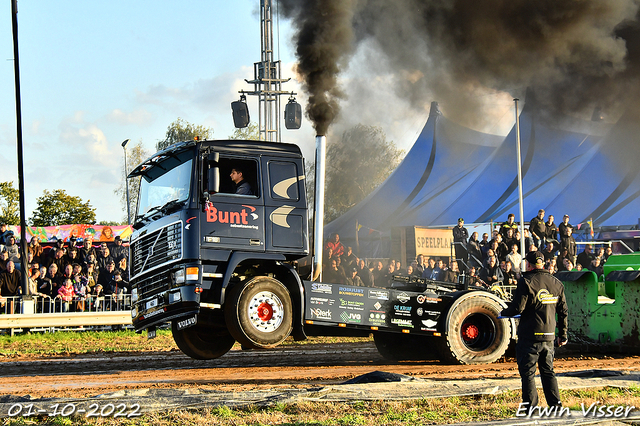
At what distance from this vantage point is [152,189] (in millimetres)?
9414

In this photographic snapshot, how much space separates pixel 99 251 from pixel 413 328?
34.1 ft

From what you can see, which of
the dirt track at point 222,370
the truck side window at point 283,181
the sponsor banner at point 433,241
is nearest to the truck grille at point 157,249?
the truck side window at point 283,181

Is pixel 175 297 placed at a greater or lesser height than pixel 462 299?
greater

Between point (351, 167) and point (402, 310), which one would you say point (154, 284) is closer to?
point (402, 310)

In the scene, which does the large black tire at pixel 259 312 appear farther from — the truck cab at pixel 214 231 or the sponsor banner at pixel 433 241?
the sponsor banner at pixel 433 241

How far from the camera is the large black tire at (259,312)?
332 inches

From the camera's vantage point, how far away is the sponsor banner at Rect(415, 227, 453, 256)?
62.8 ft

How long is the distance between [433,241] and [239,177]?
11475mm

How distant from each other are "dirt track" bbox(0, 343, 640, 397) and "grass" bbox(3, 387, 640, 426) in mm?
1359

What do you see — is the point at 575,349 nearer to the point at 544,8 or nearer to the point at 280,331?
the point at 280,331

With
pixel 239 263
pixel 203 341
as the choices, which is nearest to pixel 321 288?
pixel 239 263

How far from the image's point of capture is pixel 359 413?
6.05 metres

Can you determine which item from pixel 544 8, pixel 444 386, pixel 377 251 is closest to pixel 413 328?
pixel 444 386

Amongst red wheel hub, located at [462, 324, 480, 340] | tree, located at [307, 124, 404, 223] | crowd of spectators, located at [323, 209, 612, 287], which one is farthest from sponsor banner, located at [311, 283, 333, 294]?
tree, located at [307, 124, 404, 223]
